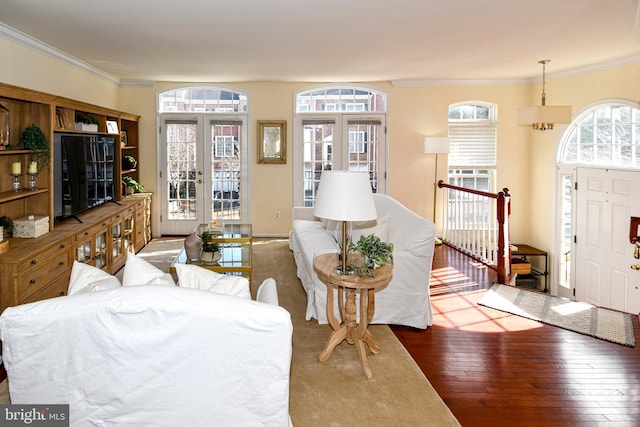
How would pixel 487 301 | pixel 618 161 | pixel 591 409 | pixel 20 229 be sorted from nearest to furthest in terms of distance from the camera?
pixel 591 409
pixel 20 229
pixel 487 301
pixel 618 161

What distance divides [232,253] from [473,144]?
4.70 metres

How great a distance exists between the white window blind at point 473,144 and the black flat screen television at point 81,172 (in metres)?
5.21

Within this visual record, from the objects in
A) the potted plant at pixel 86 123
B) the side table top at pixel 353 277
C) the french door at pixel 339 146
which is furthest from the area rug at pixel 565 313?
the potted plant at pixel 86 123


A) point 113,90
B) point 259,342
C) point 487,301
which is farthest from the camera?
point 113,90

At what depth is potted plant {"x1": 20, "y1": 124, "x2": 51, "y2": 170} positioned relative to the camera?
4.00 m

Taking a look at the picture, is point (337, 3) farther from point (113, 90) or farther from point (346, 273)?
point (113, 90)

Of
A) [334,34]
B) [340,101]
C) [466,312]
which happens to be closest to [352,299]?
[466,312]

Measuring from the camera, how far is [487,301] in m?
4.46

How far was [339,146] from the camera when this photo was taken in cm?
758

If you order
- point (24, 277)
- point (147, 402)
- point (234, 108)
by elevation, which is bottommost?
point (147, 402)

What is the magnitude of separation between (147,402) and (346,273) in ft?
4.70

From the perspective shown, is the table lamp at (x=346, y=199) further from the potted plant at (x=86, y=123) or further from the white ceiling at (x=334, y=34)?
the potted plant at (x=86, y=123)

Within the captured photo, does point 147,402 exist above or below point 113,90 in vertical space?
below

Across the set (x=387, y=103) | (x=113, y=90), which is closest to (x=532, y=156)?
(x=387, y=103)
